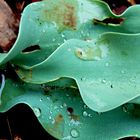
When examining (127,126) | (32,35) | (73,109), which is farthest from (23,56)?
(127,126)

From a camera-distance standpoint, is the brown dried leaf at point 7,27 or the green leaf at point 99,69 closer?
the green leaf at point 99,69

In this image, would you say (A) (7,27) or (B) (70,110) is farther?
(A) (7,27)

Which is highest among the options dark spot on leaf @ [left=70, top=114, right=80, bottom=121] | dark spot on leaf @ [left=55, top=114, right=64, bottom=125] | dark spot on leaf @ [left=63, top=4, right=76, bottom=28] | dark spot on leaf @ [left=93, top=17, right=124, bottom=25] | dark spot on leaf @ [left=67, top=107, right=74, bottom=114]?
dark spot on leaf @ [left=63, top=4, right=76, bottom=28]

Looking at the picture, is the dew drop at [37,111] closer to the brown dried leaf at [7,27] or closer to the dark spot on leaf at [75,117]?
the dark spot on leaf at [75,117]

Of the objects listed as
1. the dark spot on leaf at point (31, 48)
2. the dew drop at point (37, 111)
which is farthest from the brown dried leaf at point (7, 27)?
the dew drop at point (37, 111)

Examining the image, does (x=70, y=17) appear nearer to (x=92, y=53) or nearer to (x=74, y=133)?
(x=92, y=53)

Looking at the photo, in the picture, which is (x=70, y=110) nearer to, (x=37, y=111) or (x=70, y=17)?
(x=37, y=111)

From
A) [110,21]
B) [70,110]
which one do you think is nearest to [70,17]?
[110,21]

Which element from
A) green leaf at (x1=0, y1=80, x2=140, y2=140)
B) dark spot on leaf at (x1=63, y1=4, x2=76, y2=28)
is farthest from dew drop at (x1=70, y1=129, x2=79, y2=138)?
dark spot on leaf at (x1=63, y1=4, x2=76, y2=28)

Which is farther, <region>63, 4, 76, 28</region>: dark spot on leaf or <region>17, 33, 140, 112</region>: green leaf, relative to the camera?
<region>63, 4, 76, 28</region>: dark spot on leaf

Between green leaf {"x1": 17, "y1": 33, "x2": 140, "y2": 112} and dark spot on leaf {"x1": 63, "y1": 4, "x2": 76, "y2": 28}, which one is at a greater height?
dark spot on leaf {"x1": 63, "y1": 4, "x2": 76, "y2": 28}

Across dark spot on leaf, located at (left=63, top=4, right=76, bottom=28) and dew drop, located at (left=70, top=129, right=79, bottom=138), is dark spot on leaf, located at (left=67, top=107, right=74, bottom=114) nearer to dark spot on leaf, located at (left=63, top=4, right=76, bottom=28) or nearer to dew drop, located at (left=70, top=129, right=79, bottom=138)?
dew drop, located at (left=70, top=129, right=79, bottom=138)

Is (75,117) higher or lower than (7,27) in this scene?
lower
